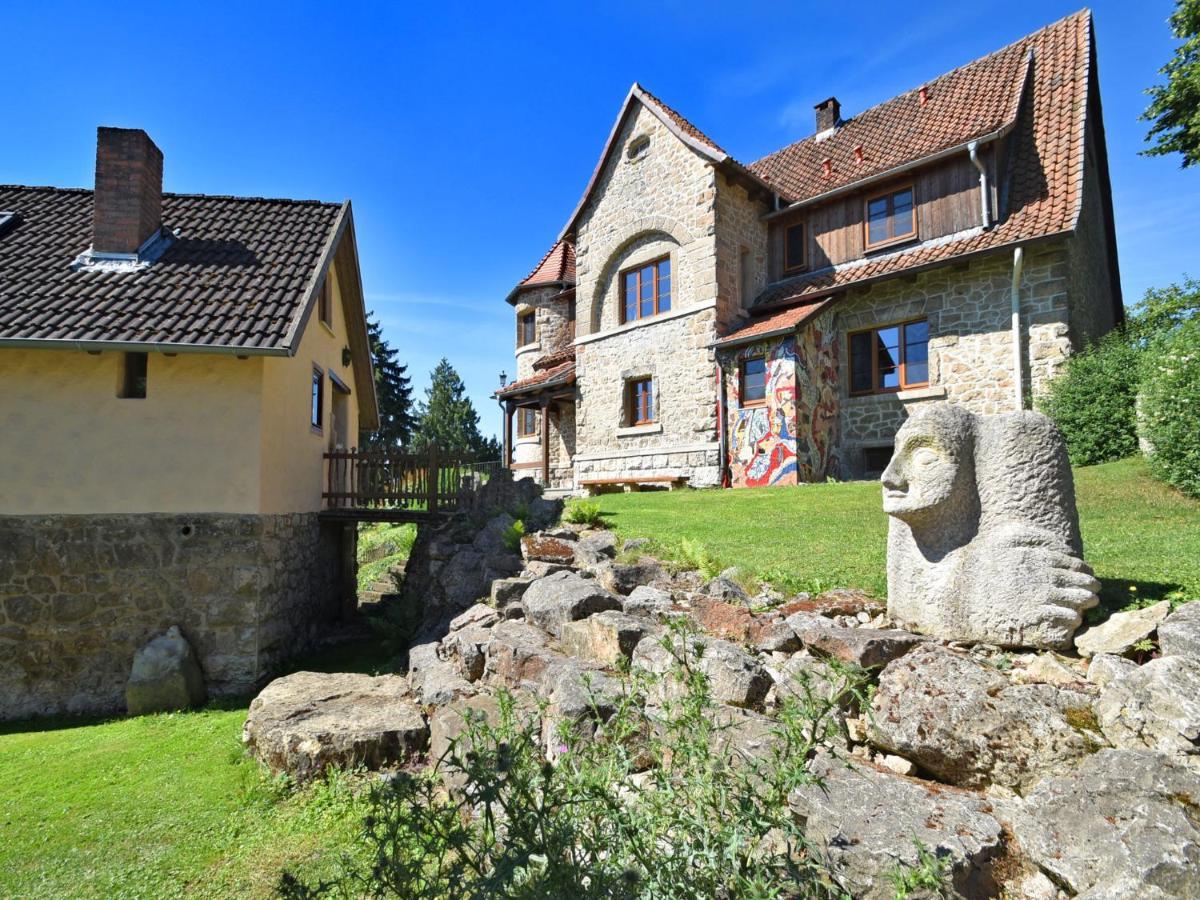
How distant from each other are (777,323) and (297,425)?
10.2 m

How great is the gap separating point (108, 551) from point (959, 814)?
1018 centimetres

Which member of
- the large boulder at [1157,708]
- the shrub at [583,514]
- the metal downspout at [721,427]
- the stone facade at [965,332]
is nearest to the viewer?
the large boulder at [1157,708]

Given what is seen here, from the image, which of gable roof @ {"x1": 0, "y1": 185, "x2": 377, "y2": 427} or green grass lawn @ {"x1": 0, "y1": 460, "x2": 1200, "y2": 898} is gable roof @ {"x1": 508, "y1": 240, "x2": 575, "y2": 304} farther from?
green grass lawn @ {"x1": 0, "y1": 460, "x2": 1200, "y2": 898}

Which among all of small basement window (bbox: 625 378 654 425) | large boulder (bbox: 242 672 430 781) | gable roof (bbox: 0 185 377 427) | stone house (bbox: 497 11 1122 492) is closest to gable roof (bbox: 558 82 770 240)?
stone house (bbox: 497 11 1122 492)

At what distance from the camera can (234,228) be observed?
11.6 meters

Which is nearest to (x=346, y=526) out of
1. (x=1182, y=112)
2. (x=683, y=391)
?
(x=683, y=391)

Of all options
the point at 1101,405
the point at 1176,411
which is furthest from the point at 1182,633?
the point at 1101,405

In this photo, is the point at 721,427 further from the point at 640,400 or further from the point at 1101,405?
the point at 1101,405

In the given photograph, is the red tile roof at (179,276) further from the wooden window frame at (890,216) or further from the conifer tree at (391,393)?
the conifer tree at (391,393)

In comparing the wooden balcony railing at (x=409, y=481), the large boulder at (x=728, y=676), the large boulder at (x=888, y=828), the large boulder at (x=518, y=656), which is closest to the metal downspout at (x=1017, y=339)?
the wooden balcony railing at (x=409, y=481)

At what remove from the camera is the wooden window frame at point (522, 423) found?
2270cm

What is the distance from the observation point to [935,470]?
3.72 metres

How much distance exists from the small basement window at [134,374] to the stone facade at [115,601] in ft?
5.79

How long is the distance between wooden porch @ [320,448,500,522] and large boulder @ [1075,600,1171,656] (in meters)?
9.13
